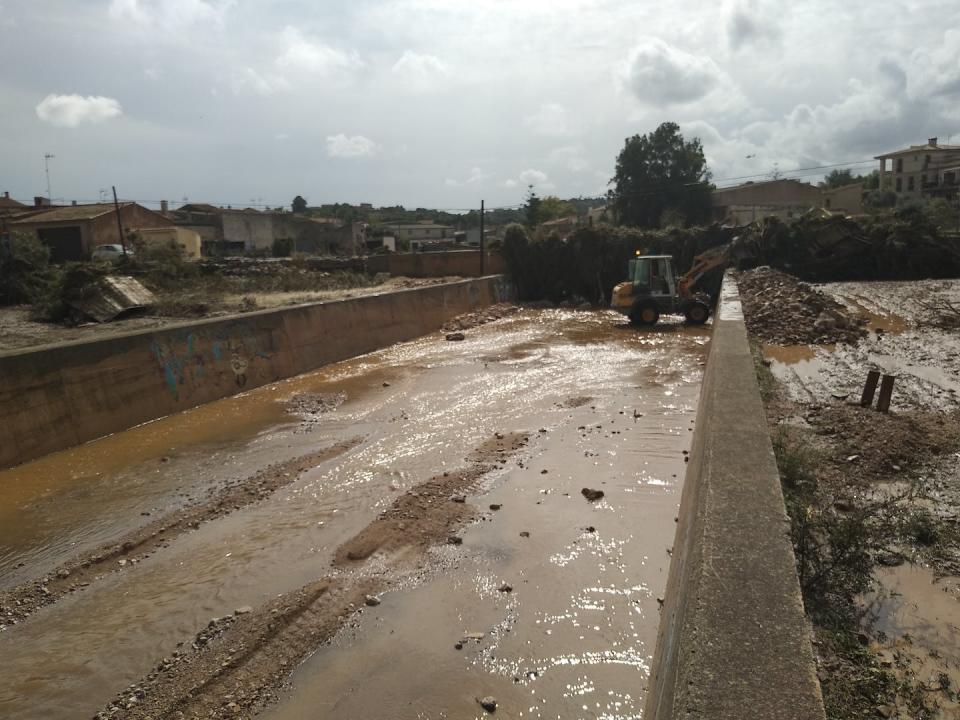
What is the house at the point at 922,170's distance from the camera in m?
60.3

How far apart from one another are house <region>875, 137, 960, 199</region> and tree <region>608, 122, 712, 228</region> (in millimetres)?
20908

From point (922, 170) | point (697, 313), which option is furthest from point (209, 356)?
point (922, 170)

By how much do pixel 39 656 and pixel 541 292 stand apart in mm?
29638

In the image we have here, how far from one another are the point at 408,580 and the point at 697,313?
61.1ft

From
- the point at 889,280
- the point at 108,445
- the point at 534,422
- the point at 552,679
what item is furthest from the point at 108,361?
the point at 889,280

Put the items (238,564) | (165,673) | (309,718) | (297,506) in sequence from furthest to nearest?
(297,506) → (238,564) → (165,673) → (309,718)

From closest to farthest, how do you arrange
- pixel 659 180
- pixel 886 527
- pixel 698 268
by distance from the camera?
pixel 886 527 → pixel 698 268 → pixel 659 180

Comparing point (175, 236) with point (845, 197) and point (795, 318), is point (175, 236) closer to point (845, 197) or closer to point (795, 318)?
point (795, 318)

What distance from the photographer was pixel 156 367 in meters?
11.6

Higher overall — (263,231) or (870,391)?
(263,231)

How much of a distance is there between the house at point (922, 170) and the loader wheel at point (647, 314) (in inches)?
2112

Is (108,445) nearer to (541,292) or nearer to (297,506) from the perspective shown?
(297,506)

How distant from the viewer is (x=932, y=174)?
210 feet

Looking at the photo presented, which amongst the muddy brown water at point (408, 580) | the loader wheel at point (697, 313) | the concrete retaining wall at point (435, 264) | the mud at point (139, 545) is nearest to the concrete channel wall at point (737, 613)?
the muddy brown water at point (408, 580)
